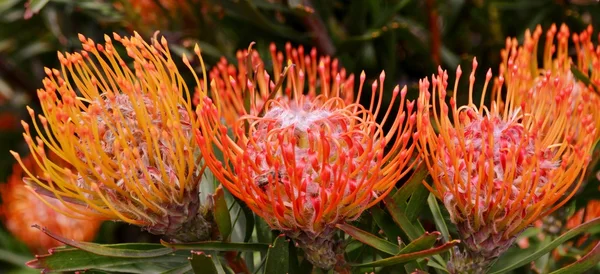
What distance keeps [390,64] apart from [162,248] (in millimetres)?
547

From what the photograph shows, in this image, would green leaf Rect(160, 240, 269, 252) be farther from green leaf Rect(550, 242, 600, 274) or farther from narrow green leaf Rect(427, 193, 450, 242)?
green leaf Rect(550, 242, 600, 274)

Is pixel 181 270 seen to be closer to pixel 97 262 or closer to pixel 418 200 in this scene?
pixel 97 262

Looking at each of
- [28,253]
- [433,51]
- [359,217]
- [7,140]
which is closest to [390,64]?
[433,51]

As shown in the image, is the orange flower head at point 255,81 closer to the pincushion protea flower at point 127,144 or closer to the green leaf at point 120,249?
the pincushion protea flower at point 127,144

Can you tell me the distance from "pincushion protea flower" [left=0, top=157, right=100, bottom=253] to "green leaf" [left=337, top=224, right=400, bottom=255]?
722 millimetres

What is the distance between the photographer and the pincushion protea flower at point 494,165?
60 cm

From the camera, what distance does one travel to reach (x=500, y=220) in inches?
25.1

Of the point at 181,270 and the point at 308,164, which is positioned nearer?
the point at 308,164

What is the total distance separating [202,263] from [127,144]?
0.14 metres

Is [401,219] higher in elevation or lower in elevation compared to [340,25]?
lower

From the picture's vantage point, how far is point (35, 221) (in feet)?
4.00

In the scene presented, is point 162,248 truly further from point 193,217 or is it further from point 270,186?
point 270,186

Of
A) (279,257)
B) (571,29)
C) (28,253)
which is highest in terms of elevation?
(571,29)

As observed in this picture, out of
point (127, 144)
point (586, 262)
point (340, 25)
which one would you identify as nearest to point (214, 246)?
point (127, 144)
